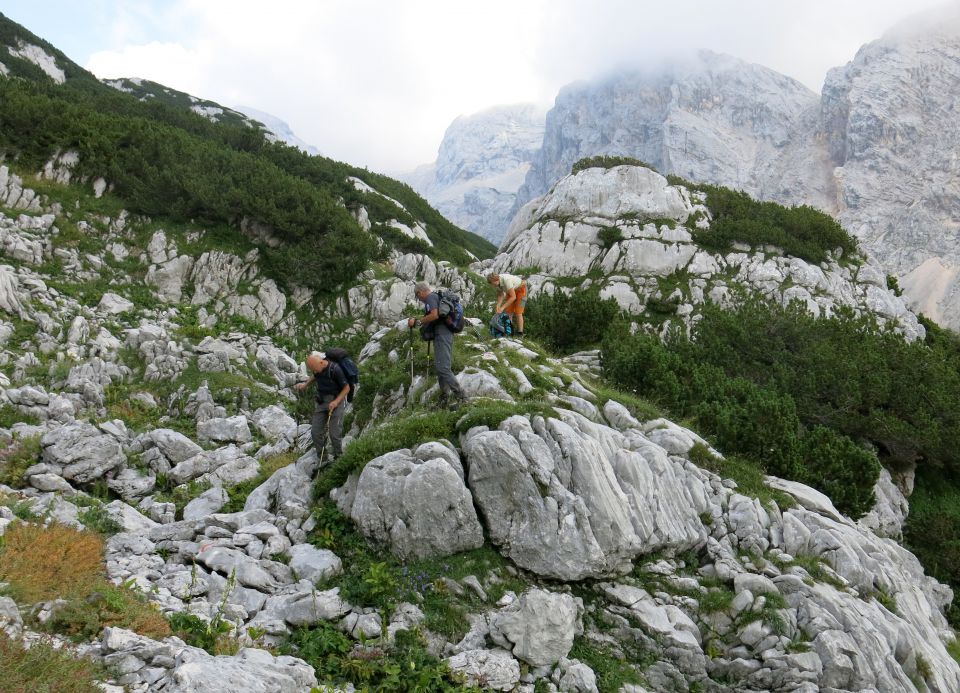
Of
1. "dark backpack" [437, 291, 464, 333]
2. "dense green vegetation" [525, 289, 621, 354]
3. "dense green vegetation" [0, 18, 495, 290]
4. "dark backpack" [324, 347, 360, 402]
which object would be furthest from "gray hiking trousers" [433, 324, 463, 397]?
"dense green vegetation" [0, 18, 495, 290]

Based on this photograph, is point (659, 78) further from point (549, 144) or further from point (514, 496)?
point (514, 496)

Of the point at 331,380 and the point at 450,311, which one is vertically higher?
the point at 450,311

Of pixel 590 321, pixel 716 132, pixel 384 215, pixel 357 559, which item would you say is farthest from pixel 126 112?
pixel 716 132

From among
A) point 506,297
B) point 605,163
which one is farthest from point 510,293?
point 605,163

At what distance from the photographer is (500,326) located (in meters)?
14.5

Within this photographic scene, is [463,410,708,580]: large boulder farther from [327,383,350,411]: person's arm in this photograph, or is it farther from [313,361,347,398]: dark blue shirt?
[313,361,347,398]: dark blue shirt

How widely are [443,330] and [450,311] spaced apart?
0.42 m

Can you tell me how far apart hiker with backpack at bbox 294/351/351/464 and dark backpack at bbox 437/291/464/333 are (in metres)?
2.20

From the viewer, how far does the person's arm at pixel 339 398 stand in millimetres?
9789

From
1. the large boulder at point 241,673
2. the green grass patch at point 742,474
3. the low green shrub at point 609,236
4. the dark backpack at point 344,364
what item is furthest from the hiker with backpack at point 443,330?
the low green shrub at point 609,236

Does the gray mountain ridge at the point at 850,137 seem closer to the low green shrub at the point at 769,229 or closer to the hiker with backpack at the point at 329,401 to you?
the low green shrub at the point at 769,229

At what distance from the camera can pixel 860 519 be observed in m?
15.2

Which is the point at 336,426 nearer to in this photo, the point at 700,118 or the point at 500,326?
the point at 500,326

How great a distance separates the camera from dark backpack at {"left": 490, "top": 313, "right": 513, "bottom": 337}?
47.5 feet
